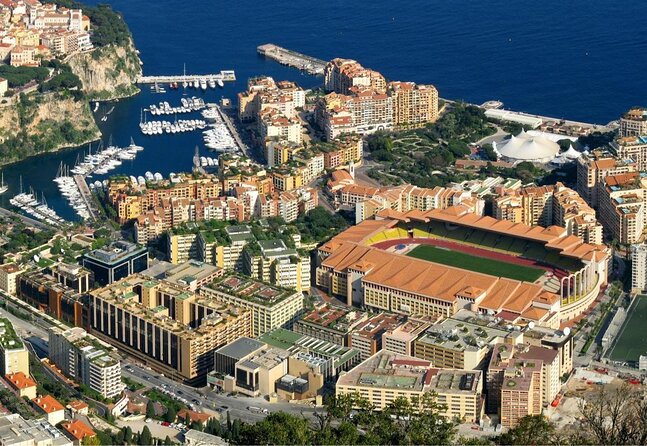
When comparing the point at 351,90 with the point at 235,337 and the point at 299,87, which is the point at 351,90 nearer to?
the point at 299,87

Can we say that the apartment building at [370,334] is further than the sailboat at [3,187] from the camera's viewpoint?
No

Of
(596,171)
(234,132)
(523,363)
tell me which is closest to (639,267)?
(596,171)

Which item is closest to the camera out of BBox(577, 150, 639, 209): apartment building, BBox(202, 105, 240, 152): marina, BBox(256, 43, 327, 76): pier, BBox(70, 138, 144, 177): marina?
BBox(577, 150, 639, 209): apartment building

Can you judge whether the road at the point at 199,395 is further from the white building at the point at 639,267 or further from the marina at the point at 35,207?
the white building at the point at 639,267

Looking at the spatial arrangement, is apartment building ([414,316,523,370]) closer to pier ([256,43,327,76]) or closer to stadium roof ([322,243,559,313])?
stadium roof ([322,243,559,313])

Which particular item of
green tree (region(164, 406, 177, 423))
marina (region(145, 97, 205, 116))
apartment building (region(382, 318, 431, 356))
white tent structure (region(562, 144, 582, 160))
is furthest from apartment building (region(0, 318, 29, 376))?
marina (region(145, 97, 205, 116))

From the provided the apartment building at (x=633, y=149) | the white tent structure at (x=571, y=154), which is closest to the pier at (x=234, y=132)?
the white tent structure at (x=571, y=154)

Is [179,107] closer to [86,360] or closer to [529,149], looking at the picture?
[529,149]

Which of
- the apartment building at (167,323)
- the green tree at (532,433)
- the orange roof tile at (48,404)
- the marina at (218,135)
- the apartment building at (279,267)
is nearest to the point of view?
the green tree at (532,433)
